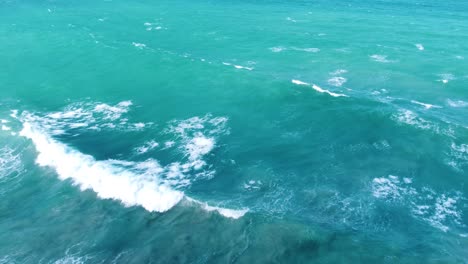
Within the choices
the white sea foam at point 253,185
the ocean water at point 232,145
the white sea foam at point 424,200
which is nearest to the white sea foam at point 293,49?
the ocean water at point 232,145

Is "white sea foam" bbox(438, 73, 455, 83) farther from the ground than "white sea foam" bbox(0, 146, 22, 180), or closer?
farther from the ground

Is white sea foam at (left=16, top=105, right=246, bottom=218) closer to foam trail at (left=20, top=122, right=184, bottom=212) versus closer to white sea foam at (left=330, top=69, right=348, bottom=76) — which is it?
foam trail at (left=20, top=122, right=184, bottom=212)

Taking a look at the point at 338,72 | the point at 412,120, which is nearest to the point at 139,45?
the point at 338,72

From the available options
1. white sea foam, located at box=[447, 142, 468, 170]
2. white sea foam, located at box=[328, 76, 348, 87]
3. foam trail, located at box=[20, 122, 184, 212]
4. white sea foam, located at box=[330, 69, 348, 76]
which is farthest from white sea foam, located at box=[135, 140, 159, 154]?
white sea foam, located at box=[330, 69, 348, 76]

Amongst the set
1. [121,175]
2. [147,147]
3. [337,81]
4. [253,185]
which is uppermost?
[337,81]

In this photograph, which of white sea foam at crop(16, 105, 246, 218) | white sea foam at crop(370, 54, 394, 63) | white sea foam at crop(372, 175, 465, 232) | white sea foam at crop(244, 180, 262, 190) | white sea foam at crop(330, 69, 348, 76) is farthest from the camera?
white sea foam at crop(370, 54, 394, 63)

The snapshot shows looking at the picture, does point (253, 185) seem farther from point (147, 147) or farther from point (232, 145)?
point (147, 147)

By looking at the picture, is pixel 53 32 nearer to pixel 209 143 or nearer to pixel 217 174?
pixel 209 143
